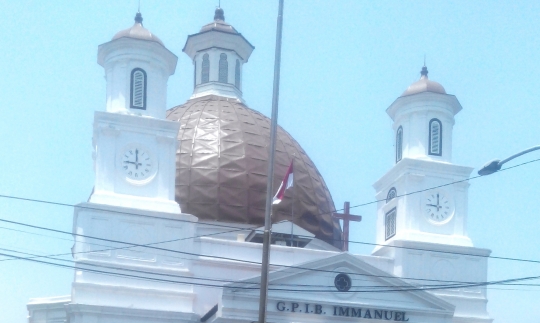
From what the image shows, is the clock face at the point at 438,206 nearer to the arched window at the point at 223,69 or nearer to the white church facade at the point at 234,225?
the white church facade at the point at 234,225

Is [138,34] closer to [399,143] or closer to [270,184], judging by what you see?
[399,143]

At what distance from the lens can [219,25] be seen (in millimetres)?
53312

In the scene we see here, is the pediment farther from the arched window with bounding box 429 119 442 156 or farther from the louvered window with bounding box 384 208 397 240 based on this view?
the arched window with bounding box 429 119 442 156

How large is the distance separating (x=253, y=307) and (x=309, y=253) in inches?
232

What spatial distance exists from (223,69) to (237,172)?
9901 millimetres

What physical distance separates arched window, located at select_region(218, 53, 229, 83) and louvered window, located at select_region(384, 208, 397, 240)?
12.5 meters

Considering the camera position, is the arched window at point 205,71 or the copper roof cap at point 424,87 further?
the arched window at point 205,71

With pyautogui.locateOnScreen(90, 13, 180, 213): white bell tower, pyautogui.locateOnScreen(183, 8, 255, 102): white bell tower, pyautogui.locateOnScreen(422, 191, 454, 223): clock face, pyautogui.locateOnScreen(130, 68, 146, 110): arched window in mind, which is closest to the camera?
pyautogui.locateOnScreen(90, 13, 180, 213): white bell tower

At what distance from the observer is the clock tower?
135 ft

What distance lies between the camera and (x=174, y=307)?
3769cm

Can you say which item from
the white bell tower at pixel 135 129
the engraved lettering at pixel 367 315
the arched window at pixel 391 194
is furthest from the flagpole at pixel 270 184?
the arched window at pixel 391 194

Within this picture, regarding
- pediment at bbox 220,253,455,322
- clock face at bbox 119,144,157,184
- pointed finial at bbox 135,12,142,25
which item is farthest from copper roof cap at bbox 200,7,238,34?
pediment at bbox 220,253,455,322

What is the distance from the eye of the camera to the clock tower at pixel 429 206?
41.1 m

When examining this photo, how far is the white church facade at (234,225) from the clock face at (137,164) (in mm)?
36
